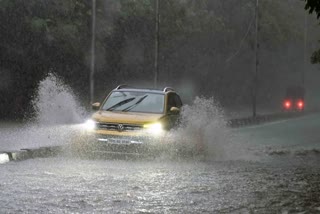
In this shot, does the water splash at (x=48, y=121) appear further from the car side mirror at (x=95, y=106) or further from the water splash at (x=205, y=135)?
the water splash at (x=205, y=135)

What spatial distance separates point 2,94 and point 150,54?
14288mm

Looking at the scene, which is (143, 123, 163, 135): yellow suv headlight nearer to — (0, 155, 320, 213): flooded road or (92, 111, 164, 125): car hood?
(92, 111, 164, 125): car hood

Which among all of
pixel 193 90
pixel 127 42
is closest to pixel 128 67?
pixel 127 42

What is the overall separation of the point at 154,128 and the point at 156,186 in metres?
5.26

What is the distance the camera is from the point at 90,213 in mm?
9422

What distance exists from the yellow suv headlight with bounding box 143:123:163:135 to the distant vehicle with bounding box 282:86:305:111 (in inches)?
2023

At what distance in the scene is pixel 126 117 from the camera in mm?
17734

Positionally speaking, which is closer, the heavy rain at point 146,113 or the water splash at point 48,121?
the heavy rain at point 146,113

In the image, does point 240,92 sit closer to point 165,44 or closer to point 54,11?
point 165,44

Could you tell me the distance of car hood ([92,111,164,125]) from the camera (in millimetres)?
17500

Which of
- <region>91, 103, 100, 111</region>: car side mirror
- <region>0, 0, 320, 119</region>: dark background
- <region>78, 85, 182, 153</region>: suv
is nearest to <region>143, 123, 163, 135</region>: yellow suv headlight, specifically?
<region>78, 85, 182, 153</region>: suv

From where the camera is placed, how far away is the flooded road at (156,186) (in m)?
10.1

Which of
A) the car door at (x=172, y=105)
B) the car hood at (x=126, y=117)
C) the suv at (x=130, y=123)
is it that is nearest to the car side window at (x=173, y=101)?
the car door at (x=172, y=105)

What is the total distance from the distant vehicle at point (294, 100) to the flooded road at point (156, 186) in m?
51.0
